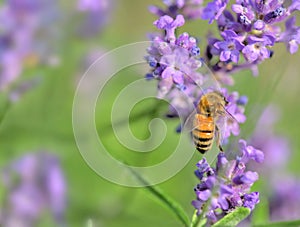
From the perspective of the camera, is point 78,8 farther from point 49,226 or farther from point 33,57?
point 49,226

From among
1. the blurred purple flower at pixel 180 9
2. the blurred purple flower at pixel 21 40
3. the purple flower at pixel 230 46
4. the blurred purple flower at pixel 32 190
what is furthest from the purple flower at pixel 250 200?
the blurred purple flower at pixel 21 40

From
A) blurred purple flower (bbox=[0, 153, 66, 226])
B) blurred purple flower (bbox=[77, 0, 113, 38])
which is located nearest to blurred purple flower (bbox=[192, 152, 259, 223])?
blurred purple flower (bbox=[0, 153, 66, 226])

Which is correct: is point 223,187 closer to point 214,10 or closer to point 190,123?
point 190,123

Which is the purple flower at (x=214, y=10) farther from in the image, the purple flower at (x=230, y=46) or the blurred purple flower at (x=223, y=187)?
the blurred purple flower at (x=223, y=187)

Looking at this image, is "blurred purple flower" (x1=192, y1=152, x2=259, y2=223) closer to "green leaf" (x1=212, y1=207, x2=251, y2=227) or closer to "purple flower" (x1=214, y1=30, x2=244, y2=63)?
"green leaf" (x1=212, y1=207, x2=251, y2=227)

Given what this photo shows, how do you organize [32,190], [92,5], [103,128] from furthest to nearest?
[92,5] < [103,128] < [32,190]

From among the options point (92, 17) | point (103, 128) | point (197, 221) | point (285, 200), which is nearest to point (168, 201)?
point (197, 221)
